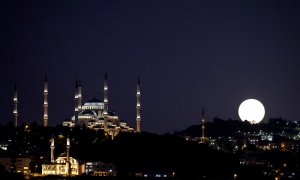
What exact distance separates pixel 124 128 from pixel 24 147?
602 inches

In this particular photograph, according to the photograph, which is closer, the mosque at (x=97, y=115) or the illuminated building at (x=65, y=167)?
the illuminated building at (x=65, y=167)

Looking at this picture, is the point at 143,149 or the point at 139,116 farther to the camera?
the point at 139,116

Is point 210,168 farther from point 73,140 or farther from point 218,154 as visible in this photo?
point 73,140

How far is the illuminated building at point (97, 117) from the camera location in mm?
63469

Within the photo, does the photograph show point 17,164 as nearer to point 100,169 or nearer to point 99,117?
point 100,169

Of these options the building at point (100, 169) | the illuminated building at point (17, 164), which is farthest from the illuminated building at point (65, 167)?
the illuminated building at point (17, 164)

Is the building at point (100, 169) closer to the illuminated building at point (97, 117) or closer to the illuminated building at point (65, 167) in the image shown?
the illuminated building at point (65, 167)

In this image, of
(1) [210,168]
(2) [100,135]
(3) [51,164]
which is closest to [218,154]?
(1) [210,168]

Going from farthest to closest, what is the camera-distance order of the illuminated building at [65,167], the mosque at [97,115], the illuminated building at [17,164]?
the mosque at [97,115]
the illuminated building at [65,167]
the illuminated building at [17,164]

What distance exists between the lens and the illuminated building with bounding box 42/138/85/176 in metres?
47.2

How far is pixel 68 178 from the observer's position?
4419 centimetres

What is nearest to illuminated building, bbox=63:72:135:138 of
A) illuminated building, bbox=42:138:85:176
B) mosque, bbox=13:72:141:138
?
mosque, bbox=13:72:141:138

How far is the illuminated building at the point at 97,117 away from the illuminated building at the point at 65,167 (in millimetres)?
14385

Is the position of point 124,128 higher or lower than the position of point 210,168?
higher
